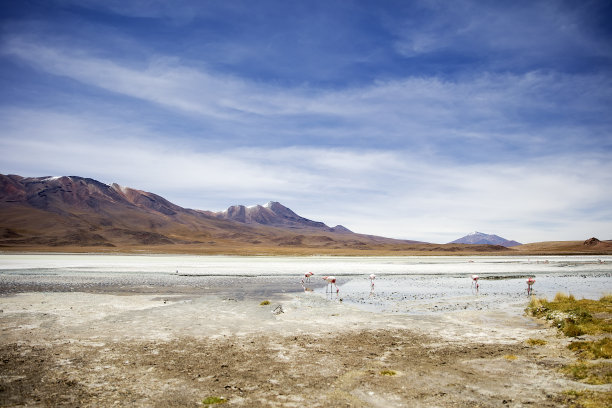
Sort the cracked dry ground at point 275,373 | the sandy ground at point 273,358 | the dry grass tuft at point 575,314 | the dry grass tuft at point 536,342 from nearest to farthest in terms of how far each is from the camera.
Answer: the cracked dry ground at point 275,373, the sandy ground at point 273,358, the dry grass tuft at point 536,342, the dry grass tuft at point 575,314

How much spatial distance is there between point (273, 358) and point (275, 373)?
130 cm

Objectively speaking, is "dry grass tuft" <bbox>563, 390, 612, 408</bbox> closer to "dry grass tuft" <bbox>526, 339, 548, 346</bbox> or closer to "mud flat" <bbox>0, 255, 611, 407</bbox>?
"mud flat" <bbox>0, 255, 611, 407</bbox>

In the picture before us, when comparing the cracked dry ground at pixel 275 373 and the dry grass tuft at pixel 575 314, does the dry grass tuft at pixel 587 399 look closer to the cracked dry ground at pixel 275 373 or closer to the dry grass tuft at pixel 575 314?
the cracked dry ground at pixel 275 373

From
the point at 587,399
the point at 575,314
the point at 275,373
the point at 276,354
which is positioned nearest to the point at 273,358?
the point at 276,354

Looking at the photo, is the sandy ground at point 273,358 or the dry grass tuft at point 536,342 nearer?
the sandy ground at point 273,358

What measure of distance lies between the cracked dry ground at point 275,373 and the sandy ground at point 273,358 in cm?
3

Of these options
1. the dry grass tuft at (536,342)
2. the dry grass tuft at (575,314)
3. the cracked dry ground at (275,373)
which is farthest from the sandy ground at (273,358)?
the dry grass tuft at (575,314)

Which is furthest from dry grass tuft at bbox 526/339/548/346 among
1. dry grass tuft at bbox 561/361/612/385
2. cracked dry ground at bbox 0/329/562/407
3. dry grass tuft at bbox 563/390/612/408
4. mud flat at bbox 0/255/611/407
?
dry grass tuft at bbox 563/390/612/408

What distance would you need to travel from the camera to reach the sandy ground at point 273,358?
7707 millimetres

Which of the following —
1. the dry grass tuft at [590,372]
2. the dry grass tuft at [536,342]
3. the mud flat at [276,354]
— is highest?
the dry grass tuft at [590,372]

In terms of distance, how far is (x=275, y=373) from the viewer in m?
9.21

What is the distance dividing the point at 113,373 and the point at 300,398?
14.8ft

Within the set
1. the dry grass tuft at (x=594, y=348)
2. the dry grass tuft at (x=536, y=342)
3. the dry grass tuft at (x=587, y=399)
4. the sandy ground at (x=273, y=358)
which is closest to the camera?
the dry grass tuft at (x=587, y=399)

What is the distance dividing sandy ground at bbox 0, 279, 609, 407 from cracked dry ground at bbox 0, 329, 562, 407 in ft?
0.09
